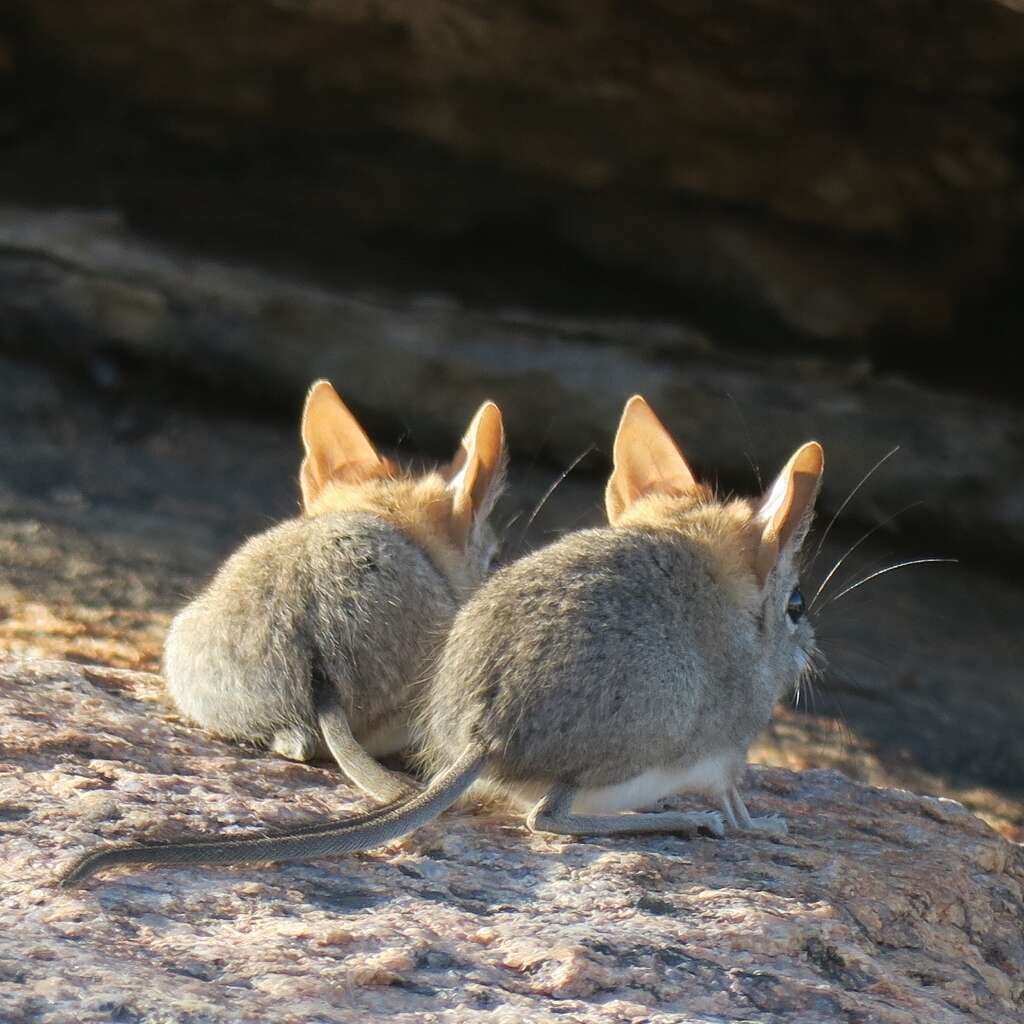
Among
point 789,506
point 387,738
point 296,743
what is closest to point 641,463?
point 789,506

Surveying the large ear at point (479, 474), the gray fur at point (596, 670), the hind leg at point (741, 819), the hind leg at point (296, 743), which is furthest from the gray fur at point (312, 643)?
the hind leg at point (741, 819)

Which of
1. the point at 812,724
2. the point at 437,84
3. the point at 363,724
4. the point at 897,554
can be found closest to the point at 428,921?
the point at 363,724

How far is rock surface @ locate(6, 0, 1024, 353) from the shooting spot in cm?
987

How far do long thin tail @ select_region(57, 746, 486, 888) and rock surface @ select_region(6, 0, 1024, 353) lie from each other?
6.26 meters

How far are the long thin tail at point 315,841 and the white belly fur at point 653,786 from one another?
34 centimetres

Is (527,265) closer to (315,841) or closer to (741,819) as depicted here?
(741,819)

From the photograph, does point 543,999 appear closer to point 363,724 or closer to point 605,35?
point 363,724

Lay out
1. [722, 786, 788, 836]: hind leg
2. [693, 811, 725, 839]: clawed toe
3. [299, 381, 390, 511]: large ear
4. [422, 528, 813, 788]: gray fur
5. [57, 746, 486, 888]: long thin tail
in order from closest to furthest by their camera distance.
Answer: [57, 746, 486, 888]: long thin tail, [422, 528, 813, 788]: gray fur, [693, 811, 725, 839]: clawed toe, [722, 786, 788, 836]: hind leg, [299, 381, 390, 511]: large ear

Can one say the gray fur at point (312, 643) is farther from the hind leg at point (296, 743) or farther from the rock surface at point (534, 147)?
the rock surface at point (534, 147)

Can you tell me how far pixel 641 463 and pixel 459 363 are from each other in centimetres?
480

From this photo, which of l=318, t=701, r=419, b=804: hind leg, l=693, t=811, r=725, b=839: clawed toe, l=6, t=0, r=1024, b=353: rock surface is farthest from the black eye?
l=6, t=0, r=1024, b=353: rock surface

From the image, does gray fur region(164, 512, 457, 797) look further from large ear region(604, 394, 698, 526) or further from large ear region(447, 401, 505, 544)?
large ear region(604, 394, 698, 526)

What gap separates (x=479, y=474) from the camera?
5762mm

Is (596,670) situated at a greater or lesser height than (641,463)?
lesser
